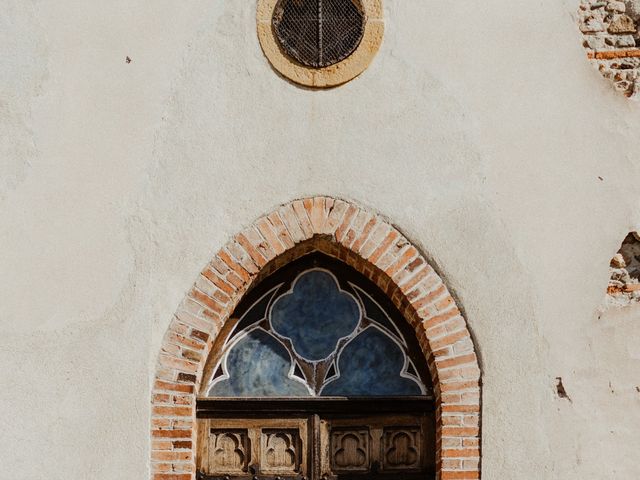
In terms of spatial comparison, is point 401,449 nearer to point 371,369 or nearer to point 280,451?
point 371,369

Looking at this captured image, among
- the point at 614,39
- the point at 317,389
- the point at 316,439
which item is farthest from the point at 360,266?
the point at 614,39

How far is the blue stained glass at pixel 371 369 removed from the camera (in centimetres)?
678

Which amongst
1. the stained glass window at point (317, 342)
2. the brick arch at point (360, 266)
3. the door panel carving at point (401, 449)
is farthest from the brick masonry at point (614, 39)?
the door panel carving at point (401, 449)

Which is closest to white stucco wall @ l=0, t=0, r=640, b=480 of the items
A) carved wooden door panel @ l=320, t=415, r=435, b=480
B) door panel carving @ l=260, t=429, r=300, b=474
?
carved wooden door panel @ l=320, t=415, r=435, b=480

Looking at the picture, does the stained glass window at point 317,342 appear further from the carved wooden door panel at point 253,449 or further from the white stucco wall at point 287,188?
the white stucco wall at point 287,188

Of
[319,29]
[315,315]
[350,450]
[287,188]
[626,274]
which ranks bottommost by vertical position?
[350,450]

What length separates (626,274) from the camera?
21.4ft

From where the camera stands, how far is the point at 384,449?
6.68m

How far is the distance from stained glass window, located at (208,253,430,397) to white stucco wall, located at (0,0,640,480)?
505 mm

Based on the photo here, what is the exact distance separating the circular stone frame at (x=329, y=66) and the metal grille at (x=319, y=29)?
0.03 metres

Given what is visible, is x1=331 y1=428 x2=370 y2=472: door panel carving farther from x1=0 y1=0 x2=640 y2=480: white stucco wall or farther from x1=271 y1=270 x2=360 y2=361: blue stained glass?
x1=0 y1=0 x2=640 y2=480: white stucco wall

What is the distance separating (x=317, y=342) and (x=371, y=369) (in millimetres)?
362

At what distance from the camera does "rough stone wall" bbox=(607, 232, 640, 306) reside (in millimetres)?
6496

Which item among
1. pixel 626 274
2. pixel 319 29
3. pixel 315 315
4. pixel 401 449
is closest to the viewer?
pixel 626 274
